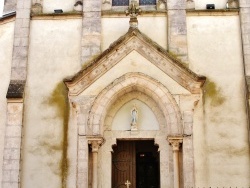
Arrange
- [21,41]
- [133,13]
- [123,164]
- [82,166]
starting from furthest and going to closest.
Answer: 1. [21,41]
2. [123,164]
3. [133,13]
4. [82,166]

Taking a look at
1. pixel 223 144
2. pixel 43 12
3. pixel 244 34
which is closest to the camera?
pixel 223 144

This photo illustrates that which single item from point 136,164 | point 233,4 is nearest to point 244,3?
point 233,4

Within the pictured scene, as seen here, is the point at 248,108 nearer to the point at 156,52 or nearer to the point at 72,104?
the point at 156,52

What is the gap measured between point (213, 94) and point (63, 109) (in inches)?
169

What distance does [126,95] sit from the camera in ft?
45.0

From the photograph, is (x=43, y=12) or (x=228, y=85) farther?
(x=43, y=12)

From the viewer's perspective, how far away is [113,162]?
1373 centimetres

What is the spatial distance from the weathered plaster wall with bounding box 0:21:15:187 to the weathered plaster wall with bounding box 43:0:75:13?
1.20m

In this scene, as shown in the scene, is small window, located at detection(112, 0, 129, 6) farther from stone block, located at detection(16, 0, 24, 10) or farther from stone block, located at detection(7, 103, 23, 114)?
stone block, located at detection(7, 103, 23, 114)

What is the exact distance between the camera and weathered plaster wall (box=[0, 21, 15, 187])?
1337 centimetres

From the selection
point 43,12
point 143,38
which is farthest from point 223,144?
point 43,12

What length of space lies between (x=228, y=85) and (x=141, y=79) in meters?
2.48

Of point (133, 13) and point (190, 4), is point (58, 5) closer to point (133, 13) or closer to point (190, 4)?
point (133, 13)

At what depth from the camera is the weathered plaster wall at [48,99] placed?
508 inches
